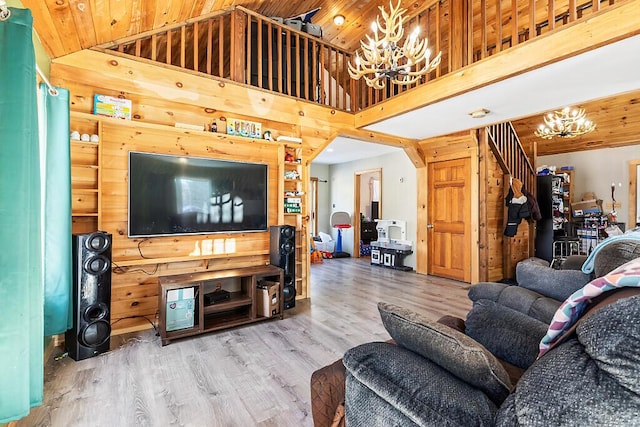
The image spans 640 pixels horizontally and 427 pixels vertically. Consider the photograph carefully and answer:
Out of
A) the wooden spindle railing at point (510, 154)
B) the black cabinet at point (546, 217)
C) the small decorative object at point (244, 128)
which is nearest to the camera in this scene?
the small decorative object at point (244, 128)

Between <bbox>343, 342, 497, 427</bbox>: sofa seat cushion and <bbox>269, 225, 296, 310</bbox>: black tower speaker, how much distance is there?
101 inches

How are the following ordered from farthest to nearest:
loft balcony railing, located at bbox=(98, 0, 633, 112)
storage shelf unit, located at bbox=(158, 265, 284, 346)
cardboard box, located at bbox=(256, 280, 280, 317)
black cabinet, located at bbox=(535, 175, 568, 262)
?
black cabinet, located at bbox=(535, 175, 568, 262) < cardboard box, located at bbox=(256, 280, 280, 317) < loft balcony railing, located at bbox=(98, 0, 633, 112) < storage shelf unit, located at bbox=(158, 265, 284, 346)

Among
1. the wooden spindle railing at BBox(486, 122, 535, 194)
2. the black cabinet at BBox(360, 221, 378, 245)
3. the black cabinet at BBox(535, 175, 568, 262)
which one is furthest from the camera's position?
the black cabinet at BBox(360, 221, 378, 245)

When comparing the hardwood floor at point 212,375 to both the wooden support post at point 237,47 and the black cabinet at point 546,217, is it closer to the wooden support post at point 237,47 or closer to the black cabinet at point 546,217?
the wooden support post at point 237,47

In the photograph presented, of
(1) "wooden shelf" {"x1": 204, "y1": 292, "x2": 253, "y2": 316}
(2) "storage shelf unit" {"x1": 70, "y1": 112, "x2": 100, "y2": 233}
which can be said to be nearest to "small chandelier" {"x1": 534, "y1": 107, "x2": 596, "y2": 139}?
(1) "wooden shelf" {"x1": 204, "y1": 292, "x2": 253, "y2": 316}

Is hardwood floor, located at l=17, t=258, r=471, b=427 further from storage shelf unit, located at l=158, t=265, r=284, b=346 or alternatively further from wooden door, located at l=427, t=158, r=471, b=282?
wooden door, located at l=427, t=158, r=471, b=282

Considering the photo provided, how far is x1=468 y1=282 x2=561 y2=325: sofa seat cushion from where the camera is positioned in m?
1.68

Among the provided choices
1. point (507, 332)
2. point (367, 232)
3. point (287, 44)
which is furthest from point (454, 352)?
point (367, 232)

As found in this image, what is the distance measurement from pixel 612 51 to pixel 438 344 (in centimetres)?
272

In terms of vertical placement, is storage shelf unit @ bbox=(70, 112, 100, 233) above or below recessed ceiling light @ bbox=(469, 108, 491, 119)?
below

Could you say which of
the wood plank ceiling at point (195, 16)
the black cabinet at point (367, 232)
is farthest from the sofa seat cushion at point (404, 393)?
the black cabinet at point (367, 232)

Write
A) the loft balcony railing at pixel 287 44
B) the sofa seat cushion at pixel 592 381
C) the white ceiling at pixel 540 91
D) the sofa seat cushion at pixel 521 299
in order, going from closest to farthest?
the sofa seat cushion at pixel 592 381, the sofa seat cushion at pixel 521 299, the white ceiling at pixel 540 91, the loft balcony railing at pixel 287 44

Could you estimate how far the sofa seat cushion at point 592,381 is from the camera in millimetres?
526

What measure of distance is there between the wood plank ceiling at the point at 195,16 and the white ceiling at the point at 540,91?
119cm
